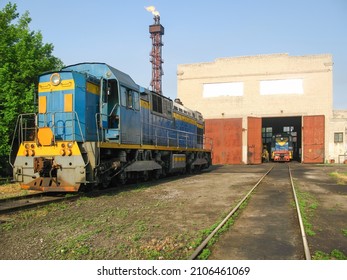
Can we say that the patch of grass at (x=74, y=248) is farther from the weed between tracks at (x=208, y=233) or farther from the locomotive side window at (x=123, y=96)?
the locomotive side window at (x=123, y=96)

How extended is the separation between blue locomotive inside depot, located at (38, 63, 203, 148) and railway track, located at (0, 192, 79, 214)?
5.76 ft

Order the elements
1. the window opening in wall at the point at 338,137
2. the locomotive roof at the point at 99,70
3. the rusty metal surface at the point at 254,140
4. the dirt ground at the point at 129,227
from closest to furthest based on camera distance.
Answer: the dirt ground at the point at 129,227
the locomotive roof at the point at 99,70
the window opening in wall at the point at 338,137
the rusty metal surface at the point at 254,140

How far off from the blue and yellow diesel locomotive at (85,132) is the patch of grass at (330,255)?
6111mm

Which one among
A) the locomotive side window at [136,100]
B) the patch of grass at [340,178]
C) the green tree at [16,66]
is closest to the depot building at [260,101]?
the patch of grass at [340,178]

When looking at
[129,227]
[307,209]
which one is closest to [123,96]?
[129,227]

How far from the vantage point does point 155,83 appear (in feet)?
175

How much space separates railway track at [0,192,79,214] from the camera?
7.33 meters

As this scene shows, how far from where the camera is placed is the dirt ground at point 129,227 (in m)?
4.60

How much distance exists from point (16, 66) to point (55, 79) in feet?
25.0

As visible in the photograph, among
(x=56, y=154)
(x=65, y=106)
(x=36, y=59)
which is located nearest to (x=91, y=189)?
(x=56, y=154)

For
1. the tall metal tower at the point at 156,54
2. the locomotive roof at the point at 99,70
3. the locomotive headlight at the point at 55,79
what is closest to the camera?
the locomotive headlight at the point at 55,79

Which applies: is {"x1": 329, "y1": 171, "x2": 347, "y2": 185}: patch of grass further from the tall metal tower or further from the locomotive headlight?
the tall metal tower

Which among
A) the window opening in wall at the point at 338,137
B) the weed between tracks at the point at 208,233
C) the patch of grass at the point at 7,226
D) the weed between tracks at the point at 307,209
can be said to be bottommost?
the weed between tracks at the point at 307,209

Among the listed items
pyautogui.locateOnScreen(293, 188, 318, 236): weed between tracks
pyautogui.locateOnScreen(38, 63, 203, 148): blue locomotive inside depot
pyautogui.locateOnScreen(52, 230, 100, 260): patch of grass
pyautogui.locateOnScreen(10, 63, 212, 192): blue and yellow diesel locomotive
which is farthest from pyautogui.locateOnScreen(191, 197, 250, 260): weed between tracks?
pyautogui.locateOnScreen(38, 63, 203, 148): blue locomotive inside depot
